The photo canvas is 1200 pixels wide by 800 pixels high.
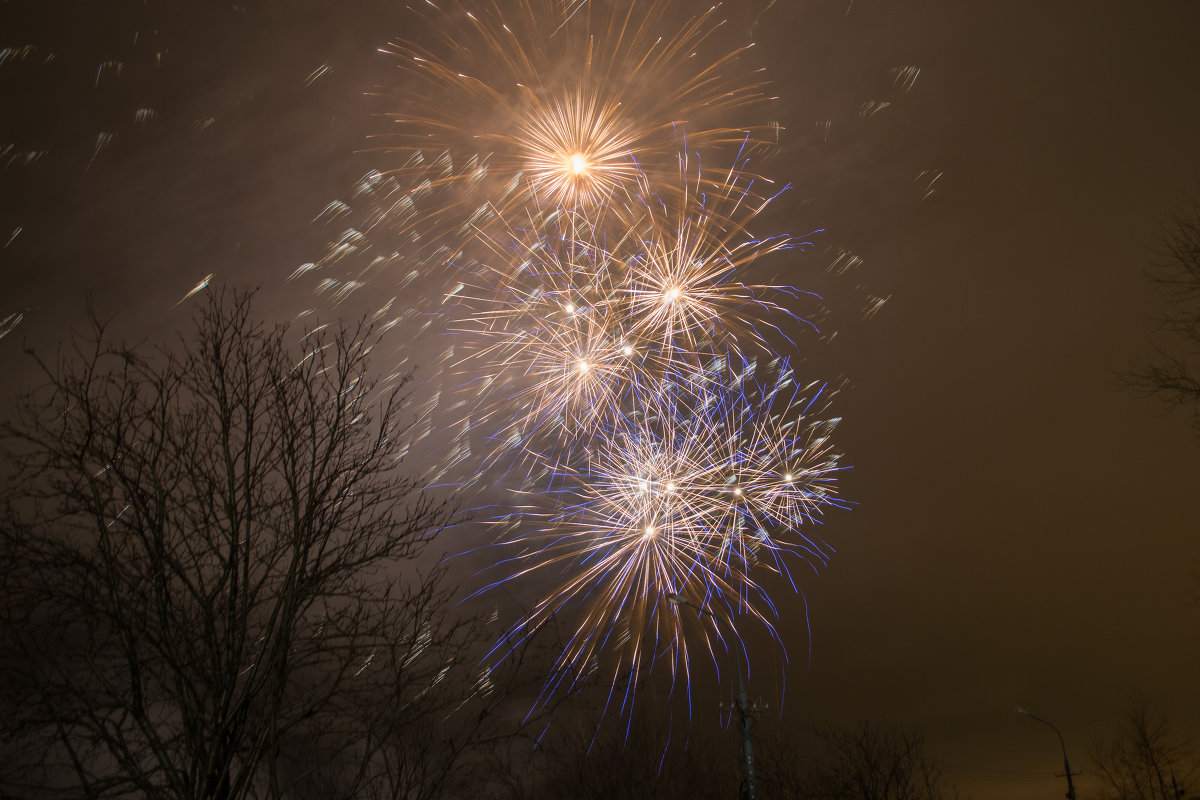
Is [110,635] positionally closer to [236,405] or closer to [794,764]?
[236,405]

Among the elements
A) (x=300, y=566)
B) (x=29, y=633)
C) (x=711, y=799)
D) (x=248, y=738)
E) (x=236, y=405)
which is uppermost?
(x=711, y=799)

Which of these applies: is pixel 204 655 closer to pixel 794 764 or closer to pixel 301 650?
pixel 301 650

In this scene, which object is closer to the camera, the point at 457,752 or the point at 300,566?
the point at 300,566

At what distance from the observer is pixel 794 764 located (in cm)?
3694

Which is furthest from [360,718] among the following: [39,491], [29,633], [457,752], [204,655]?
[39,491]

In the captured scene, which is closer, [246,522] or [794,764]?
[246,522]

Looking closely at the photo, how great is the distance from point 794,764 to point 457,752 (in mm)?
34993

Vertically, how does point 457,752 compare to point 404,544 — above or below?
below

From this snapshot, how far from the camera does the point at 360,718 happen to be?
20.8ft

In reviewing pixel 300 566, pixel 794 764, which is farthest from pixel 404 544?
pixel 794 764

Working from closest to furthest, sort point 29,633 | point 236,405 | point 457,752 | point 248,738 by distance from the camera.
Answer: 1. point 29,633
2. point 248,738
3. point 236,405
4. point 457,752

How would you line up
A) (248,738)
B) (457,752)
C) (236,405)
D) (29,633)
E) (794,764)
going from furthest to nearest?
(794,764), (457,752), (236,405), (248,738), (29,633)

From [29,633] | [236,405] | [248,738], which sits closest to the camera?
[29,633]

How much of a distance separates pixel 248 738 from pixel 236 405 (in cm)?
223
